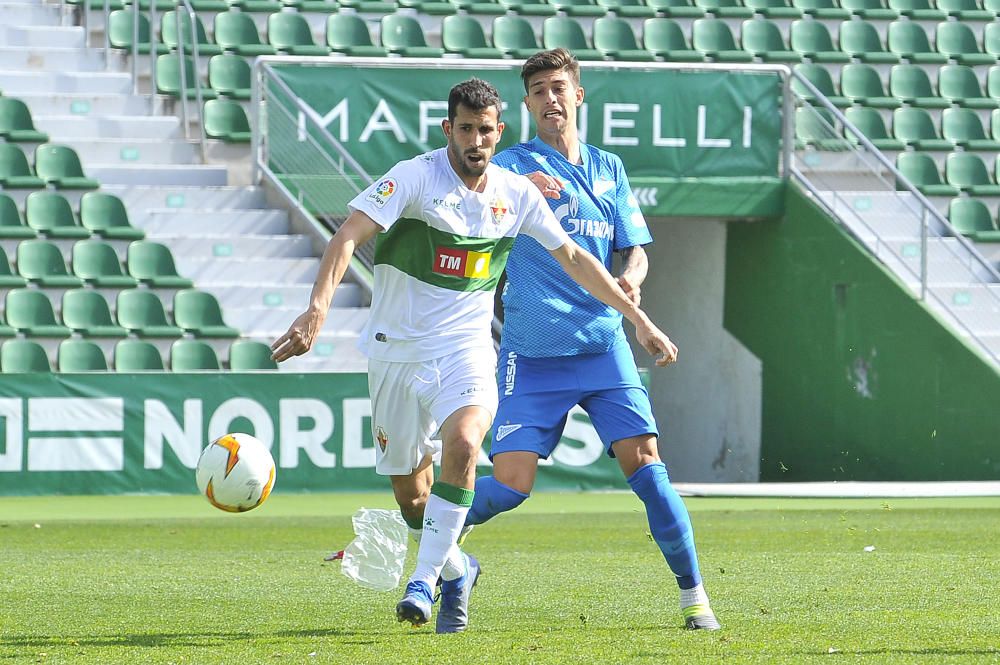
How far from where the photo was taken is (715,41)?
19797 millimetres

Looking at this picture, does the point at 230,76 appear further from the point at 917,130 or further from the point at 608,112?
the point at 917,130

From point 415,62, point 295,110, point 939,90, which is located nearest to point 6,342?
point 295,110

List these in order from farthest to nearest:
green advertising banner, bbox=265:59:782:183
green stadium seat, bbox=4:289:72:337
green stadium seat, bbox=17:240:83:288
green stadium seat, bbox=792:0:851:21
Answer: green stadium seat, bbox=792:0:851:21
green advertising banner, bbox=265:59:782:183
green stadium seat, bbox=17:240:83:288
green stadium seat, bbox=4:289:72:337

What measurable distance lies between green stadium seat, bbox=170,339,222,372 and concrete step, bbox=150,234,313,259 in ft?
4.59

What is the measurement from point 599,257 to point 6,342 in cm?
A: 961

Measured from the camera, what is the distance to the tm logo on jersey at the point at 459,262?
6.11m

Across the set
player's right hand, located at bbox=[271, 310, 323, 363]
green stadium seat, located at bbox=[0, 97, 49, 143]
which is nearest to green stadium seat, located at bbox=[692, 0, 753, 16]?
green stadium seat, located at bbox=[0, 97, 49, 143]

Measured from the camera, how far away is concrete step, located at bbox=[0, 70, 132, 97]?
18078mm

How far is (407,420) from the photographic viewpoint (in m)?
6.16

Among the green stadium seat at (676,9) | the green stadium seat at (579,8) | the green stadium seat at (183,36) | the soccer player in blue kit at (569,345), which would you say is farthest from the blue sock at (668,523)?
the green stadium seat at (676,9)

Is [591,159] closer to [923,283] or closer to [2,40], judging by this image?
[923,283]

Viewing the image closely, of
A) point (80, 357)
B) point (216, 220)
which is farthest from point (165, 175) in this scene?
point (80, 357)

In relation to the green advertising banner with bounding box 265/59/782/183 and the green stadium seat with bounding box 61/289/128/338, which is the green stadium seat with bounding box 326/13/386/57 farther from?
the green stadium seat with bounding box 61/289/128/338

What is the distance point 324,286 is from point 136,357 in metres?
9.95
